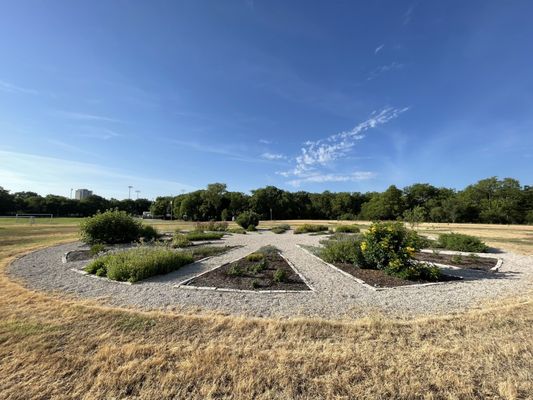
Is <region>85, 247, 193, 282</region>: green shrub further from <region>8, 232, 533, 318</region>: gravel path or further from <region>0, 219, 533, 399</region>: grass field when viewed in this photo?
<region>0, 219, 533, 399</region>: grass field

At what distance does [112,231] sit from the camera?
1357 cm

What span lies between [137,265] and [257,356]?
198 inches

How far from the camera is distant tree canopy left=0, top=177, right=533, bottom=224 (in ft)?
181

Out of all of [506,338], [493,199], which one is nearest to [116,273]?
[506,338]

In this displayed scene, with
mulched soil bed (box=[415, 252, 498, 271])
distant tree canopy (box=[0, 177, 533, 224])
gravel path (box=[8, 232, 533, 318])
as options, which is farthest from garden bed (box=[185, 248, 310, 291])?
distant tree canopy (box=[0, 177, 533, 224])

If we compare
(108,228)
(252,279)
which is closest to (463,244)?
(252,279)

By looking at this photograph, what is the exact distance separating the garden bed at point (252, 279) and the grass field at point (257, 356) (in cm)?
190

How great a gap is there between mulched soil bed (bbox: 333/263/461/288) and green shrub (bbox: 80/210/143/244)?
11.5m

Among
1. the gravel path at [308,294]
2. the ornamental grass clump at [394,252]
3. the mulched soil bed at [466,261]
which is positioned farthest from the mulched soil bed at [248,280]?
the mulched soil bed at [466,261]

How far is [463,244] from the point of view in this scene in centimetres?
1241

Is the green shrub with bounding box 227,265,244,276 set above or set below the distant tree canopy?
below

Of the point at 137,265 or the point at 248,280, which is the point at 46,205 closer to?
the point at 137,265

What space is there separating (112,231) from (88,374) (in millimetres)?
12211

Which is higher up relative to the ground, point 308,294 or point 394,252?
point 394,252
